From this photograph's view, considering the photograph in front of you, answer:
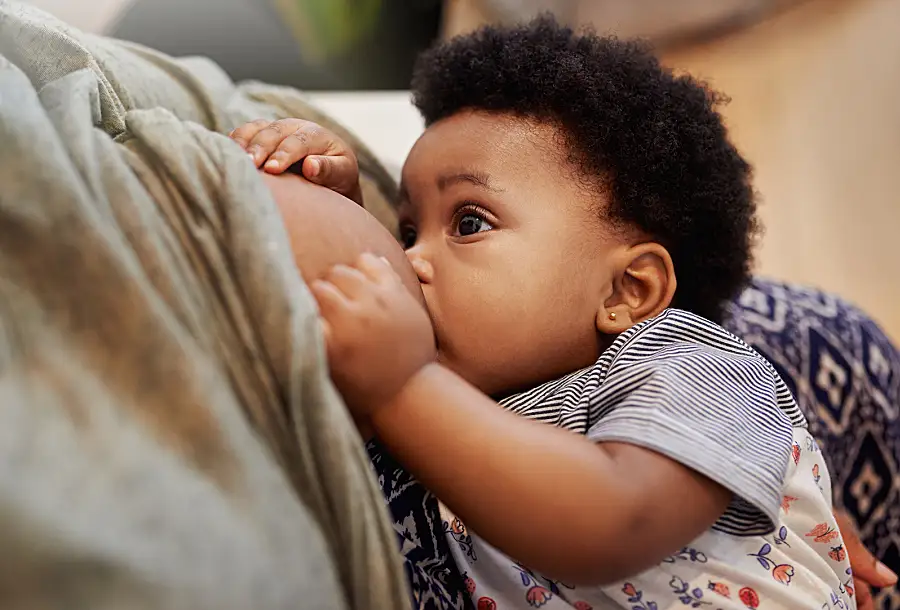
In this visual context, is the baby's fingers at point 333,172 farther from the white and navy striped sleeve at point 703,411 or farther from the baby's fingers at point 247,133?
the white and navy striped sleeve at point 703,411

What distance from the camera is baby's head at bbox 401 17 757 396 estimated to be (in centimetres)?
77

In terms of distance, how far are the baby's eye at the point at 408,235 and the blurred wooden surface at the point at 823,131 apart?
1.18m

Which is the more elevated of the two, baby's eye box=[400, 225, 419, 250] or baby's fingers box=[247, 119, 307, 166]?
baby's fingers box=[247, 119, 307, 166]

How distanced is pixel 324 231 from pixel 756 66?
2107 mm

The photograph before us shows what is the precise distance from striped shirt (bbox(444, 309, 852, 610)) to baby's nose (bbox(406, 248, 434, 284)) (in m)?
0.16

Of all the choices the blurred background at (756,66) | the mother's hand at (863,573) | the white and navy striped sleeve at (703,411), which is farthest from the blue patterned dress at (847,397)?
the blurred background at (756,66)

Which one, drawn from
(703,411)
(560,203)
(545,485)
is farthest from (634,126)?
(545,485)

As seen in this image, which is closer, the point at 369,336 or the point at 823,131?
the point at 369,336

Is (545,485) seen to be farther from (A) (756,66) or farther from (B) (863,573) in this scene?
(A) (756,66)

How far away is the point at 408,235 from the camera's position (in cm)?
93

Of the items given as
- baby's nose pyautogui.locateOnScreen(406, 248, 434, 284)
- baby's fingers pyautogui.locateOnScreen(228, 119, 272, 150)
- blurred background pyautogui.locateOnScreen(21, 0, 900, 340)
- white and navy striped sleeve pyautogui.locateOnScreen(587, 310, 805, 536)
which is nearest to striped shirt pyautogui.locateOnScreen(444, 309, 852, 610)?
white and navy striped sleeve pyautogui.locateOnScreen(587, 310, 805, 536)

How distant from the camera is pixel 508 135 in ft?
2.76

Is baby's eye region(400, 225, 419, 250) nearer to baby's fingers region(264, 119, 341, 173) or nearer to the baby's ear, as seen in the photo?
baby's fingers region(264, 119, 341, 173)

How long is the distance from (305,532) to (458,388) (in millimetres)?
172
